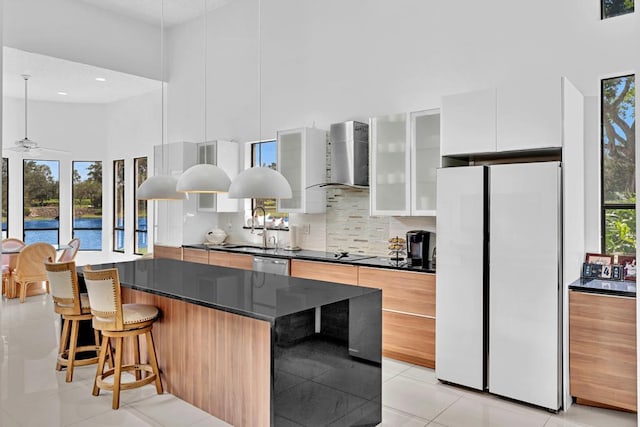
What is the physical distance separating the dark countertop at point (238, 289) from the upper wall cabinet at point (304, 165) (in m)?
1.60

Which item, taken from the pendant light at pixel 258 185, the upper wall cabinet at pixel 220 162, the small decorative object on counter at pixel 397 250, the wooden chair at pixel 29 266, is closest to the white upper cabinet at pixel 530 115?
the small decorative object on counter at pixel 397 250

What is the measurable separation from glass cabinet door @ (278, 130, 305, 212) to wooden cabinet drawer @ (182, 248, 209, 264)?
4.70 feet

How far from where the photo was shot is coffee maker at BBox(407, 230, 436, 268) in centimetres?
454

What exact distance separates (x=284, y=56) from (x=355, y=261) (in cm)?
304

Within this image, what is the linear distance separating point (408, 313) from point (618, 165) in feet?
7.02

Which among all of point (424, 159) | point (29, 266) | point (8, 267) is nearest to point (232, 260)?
point (424, 159)

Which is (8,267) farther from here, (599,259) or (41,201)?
(599,259)

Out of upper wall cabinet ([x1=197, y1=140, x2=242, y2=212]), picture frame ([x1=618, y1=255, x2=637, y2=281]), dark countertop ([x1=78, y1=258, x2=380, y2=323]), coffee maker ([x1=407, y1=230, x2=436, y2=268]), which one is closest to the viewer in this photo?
dark countertop ([x1=78, y1=258, x2=380, y2=323])

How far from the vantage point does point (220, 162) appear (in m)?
6.57

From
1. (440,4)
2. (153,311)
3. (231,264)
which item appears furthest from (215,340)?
(440,4)

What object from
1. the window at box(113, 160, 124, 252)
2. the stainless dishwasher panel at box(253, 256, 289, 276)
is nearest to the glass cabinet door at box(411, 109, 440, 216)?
the stainless dishwasher panel at box(253, 256, 289, 276)

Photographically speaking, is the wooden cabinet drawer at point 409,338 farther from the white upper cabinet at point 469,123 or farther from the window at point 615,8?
the window at point 615,8

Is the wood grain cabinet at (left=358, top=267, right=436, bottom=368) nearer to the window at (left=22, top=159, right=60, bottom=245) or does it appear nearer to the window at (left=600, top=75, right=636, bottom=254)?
the window at (left=600, top=75, right=636, bottom=254)

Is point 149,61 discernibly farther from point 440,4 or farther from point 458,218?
point 458,218
